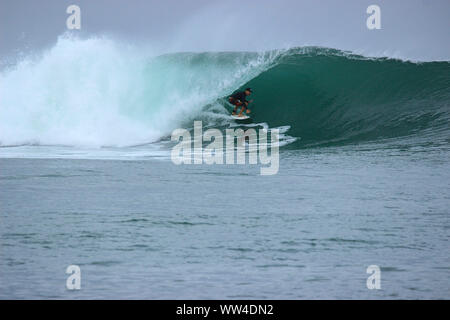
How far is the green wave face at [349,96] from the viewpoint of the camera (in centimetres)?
1608

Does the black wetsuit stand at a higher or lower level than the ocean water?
higher

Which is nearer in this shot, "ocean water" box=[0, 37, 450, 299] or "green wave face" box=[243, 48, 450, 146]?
"ocean water" box=[0, 37, 450, 299]

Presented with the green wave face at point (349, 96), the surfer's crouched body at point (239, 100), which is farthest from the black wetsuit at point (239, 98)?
the green wave face at point (349, 96)

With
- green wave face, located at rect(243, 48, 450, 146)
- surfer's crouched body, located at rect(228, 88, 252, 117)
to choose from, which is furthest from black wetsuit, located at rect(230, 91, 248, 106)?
green wave face, located at rect(243, 48, 450, 146)

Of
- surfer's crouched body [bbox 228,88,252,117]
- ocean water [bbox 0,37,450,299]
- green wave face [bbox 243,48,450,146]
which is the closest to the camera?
ocean water [bbox 0,37,450,299]

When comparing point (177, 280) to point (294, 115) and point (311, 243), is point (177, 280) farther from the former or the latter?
point (294, 115)

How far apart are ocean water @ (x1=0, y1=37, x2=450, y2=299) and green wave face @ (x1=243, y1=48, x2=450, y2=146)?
2.6 inches

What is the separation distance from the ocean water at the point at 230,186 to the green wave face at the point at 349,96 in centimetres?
6

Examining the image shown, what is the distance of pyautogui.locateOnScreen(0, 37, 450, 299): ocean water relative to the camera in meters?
5.66

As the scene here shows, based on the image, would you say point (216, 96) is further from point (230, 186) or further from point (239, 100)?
point (230, 186)

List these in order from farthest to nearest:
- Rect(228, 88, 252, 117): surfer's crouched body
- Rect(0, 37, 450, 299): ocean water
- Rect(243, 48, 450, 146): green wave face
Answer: Rect(228, 88, 252, 117): surfer's crouched body → Rect(243, 48, 450, 146): green wave face → Rect(0, 37, 450, 299): ocean water

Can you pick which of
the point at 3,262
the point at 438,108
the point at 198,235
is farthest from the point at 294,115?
the point at 3,262

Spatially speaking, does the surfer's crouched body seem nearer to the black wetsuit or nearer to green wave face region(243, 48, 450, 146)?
the black wetsuit

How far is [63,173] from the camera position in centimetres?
1184
